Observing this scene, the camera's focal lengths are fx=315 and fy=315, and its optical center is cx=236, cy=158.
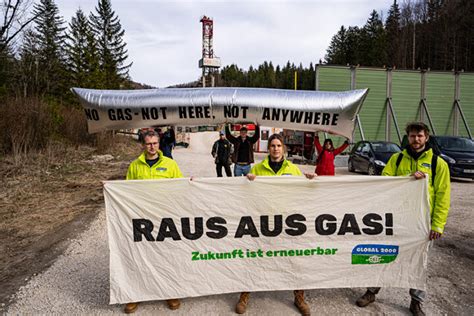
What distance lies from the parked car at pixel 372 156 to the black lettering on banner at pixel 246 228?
9.64 meters

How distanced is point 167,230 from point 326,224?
1762 millimetres

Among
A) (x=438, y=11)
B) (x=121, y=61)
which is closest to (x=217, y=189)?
(x=121, y=61)

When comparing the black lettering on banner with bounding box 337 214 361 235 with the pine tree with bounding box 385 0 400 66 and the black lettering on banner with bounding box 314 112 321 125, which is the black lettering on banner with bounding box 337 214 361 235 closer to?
the black lettering on banner with bounding box 314 112 321 125

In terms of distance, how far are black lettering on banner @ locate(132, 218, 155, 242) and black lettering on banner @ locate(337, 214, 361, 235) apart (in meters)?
2.09

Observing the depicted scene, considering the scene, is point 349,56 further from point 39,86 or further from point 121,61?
point 39,86

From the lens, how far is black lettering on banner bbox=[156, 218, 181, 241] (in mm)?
3457

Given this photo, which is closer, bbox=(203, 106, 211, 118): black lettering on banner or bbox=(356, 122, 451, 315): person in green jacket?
bbox=(356, 122, 451, 315): person in green jacket

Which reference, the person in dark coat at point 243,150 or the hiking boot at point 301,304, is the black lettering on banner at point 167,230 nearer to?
the hiking boot at point 301,304

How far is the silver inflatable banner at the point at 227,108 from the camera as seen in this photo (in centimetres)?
453

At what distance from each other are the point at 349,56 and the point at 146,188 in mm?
58409

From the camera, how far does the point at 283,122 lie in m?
4.61

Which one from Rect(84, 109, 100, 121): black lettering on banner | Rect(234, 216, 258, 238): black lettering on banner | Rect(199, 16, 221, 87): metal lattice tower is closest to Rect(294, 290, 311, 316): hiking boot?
Rect(234, 216, 258, 238): black lettering on banner

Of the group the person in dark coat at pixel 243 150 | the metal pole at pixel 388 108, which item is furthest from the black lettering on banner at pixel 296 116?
the metal pole at pixel 388 108

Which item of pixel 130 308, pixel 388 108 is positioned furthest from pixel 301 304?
pixel 388 108
